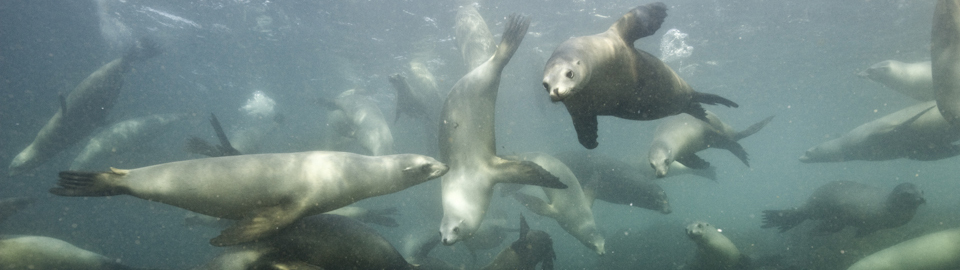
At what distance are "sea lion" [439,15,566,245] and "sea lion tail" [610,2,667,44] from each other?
1476mm

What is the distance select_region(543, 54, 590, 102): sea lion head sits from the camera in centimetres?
176

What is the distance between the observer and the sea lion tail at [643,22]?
2.74m

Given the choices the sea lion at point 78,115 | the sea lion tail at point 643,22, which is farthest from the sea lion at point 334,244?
the sea lion at point 78,115

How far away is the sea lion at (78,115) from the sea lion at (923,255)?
16681mm

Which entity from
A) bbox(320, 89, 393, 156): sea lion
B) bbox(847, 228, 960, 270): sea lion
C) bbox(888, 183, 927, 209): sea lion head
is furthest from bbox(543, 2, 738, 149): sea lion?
bbox(320, 89, 393, 156): sea lion

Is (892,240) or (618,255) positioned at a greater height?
(892,240)

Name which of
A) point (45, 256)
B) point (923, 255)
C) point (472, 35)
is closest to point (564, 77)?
point (923, 255)

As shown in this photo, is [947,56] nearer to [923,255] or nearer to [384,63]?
[923,255]

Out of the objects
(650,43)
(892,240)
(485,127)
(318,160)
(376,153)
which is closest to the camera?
(318,160)

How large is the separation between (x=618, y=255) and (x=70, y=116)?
15908mm

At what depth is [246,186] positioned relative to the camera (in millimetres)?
2602

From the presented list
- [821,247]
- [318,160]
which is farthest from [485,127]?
[821,247]

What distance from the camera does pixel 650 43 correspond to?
1495 cm

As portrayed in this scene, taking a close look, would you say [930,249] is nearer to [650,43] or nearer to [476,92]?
[476,92]
